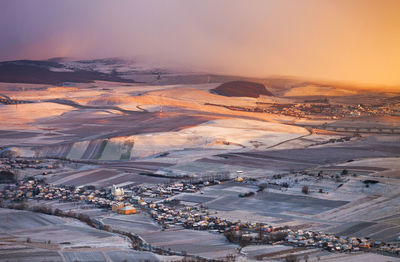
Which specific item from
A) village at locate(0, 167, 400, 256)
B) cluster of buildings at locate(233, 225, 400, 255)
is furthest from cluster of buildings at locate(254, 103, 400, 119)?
cluster of buildings at locate(233, 225, 400, 255)

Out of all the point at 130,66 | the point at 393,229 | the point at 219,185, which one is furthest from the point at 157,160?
the point at 130,66

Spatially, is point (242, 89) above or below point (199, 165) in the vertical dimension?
above

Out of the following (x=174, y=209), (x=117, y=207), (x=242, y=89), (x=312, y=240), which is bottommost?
(x=117, y=207)

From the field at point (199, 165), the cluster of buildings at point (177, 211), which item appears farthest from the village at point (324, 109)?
the cluster of buildings at point (177, 211)

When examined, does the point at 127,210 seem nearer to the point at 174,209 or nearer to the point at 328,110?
the point at 174,209

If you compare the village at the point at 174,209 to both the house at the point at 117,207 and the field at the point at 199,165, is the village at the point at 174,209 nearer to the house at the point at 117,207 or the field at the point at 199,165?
the house at the point at 117,207

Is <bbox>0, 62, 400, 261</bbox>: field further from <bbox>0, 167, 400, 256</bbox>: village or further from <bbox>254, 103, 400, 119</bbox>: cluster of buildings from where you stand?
<bbox>254, 103, 400, 119</bbox>: cluster of buildings

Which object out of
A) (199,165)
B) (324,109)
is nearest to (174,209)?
(199,165)

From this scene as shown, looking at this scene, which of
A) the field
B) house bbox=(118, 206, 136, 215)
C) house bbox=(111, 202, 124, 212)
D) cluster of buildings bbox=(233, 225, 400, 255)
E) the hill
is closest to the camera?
cluster of buildings bbox=(233, 225, 400, 255)

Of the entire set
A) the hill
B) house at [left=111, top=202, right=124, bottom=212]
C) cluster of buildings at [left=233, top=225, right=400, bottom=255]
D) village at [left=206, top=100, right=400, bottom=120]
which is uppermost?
the hill
